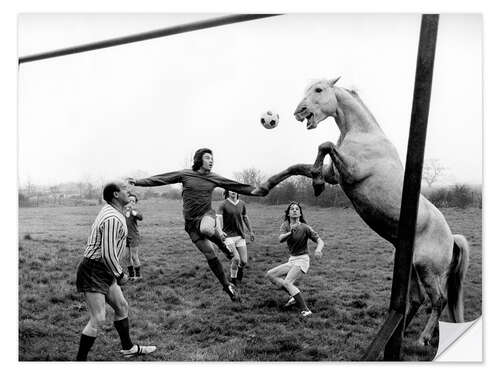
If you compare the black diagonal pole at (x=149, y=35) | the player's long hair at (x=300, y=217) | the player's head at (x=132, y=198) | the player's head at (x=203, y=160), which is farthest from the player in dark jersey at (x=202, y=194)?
the black diagonal pole at (x=149, y=35)

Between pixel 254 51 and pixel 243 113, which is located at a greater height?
pixel 254 51

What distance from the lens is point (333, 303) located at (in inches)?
165

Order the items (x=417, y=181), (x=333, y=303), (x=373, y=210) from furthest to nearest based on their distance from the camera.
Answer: (x=333, y=303)
(x=373, y=210)
(x=417, y=181)

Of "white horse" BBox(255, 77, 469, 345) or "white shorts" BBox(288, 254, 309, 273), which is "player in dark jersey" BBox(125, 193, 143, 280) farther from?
"white shorts" BBox(288, 254, 309, 273)

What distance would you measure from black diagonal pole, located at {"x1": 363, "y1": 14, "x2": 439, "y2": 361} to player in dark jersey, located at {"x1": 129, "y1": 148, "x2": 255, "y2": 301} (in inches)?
42.8

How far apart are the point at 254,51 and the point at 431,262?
78.6 inches

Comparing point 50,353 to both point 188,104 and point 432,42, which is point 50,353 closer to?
point 188,104

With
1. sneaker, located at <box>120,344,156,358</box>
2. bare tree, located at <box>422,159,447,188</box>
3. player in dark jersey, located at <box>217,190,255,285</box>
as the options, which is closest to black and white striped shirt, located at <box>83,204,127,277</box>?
sneaker, located at <box>120,344,156,358</box>

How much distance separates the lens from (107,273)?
4.00 m

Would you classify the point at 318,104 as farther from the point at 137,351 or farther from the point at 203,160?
the point at 137,351

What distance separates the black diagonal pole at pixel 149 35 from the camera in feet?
13.3

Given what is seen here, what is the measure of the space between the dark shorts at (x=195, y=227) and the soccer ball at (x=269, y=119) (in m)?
0.75

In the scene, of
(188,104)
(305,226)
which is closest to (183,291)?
(305,226)

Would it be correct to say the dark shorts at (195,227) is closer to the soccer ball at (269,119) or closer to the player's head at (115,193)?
the player's head at (115,193)
